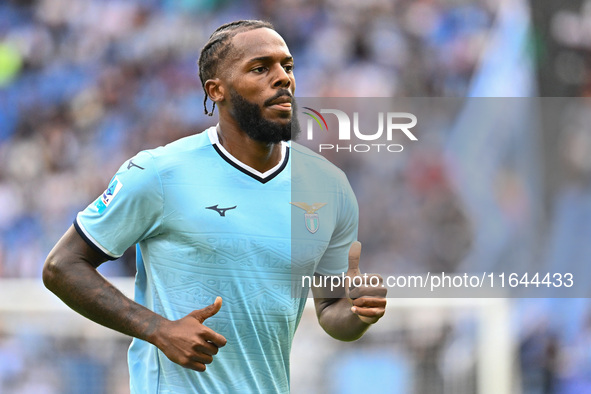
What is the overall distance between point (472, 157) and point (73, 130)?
682cm

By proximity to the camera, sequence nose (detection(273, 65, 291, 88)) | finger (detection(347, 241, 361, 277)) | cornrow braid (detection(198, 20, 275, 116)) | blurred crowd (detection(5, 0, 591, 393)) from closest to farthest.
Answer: finger (detection(347, 241, 361, 277)) < nose (detection(273, 65, 291, 88)) < cornrow braid (detection(198, 20, 275, 116)) < blurred crowd (detection(5, 0, 591, 393))

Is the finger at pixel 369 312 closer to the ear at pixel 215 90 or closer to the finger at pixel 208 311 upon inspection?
the finger at pixel 208 311

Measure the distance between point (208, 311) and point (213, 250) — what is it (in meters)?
0.36

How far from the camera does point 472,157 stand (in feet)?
14.9

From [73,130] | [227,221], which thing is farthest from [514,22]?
[73,130]

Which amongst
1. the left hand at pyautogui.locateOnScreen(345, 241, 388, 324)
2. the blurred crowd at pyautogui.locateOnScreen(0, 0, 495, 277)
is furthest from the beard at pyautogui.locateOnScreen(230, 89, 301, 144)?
the blurred crowd at pyautogui.locateOnScreen(0, 0, 495, 277)

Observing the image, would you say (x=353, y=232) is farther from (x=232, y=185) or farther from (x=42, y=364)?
(x=42, y=364)

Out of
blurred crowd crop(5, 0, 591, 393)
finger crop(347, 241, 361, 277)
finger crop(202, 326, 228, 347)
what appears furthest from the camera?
blurred crowd crop(5, 0, 591, 393)

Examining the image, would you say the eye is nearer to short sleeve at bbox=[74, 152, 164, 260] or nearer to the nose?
the nose

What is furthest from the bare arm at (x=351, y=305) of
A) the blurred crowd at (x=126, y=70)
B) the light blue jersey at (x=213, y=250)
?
the blurred crowd at (x=126, y=70)

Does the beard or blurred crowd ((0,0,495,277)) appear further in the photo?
blurred crowd ((0,0,495,277))

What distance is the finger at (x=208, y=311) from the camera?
2982mm

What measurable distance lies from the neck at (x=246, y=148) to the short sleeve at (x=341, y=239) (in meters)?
0.35

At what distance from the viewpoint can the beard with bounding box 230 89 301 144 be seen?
11.4 feet
